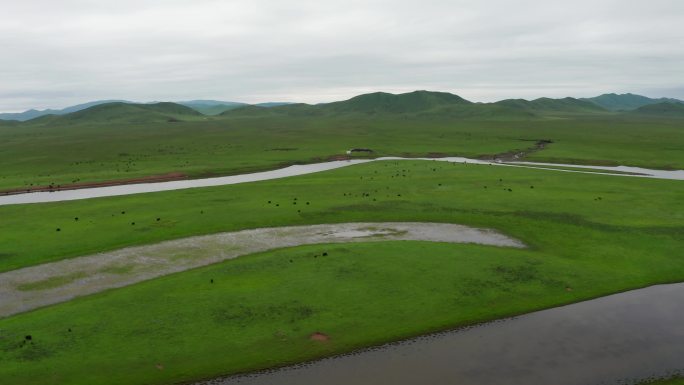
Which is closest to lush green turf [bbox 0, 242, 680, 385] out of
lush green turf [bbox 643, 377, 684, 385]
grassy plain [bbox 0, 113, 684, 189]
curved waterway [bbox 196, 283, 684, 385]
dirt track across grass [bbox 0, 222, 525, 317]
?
curved waterway [bbox 196, 283, 684, 385]

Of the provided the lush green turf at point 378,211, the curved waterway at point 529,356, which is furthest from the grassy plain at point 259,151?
the curved waterway at point 529,356

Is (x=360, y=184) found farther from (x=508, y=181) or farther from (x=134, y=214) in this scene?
(x=134, y=214)

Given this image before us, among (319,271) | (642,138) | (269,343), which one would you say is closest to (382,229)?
(319,271)

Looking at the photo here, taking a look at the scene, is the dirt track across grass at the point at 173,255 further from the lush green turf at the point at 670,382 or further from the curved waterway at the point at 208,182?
the curved waterway at the point at 208,182

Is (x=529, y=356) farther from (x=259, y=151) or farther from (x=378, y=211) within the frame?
(x=259, y=151)

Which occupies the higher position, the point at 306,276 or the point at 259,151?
the point at 259,151

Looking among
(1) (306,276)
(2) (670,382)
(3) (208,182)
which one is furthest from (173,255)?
(3) (208,182)
